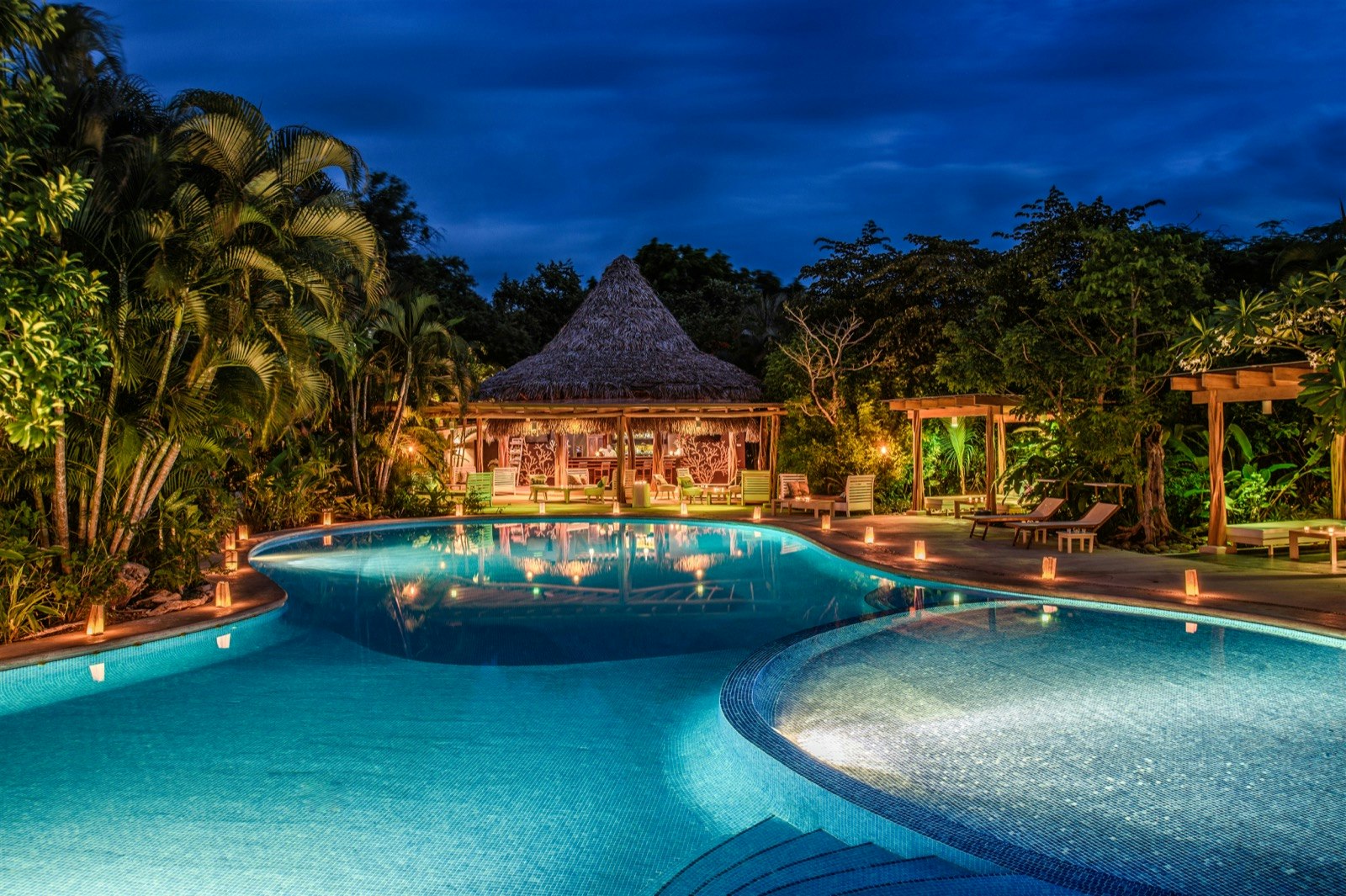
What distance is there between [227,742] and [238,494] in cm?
967

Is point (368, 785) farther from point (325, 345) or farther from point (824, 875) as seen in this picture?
point (325, 345)

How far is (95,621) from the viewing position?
23.8 ft

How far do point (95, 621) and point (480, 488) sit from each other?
1195cm

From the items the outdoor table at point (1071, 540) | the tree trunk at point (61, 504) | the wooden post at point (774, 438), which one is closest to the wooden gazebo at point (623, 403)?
the wooden post at point (774, 438)

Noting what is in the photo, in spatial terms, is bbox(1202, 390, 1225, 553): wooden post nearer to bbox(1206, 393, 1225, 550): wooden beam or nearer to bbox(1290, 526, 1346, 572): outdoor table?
bbox(1206, 393, 1225, 550): wooden beam

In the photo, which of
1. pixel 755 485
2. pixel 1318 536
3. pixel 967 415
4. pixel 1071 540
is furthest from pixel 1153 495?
pixel 755 485

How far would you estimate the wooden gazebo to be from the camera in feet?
68.3

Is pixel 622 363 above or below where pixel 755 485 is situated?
above

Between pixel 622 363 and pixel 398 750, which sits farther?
pixel 622 363

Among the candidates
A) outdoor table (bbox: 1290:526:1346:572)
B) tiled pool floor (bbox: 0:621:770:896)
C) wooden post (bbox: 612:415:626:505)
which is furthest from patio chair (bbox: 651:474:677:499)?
tiled pool floor (bbox: 0:621:770:896)

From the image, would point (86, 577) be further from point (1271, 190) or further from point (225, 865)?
point (1271, 190)

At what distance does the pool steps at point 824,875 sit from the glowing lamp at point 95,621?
5504 mm

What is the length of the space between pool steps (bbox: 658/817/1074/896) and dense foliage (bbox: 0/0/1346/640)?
13.1 ft

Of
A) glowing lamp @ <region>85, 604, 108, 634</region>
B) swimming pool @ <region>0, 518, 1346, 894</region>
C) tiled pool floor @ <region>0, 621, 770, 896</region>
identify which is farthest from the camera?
glowing lamp @ <region>85, 604, 108, 634</region>
